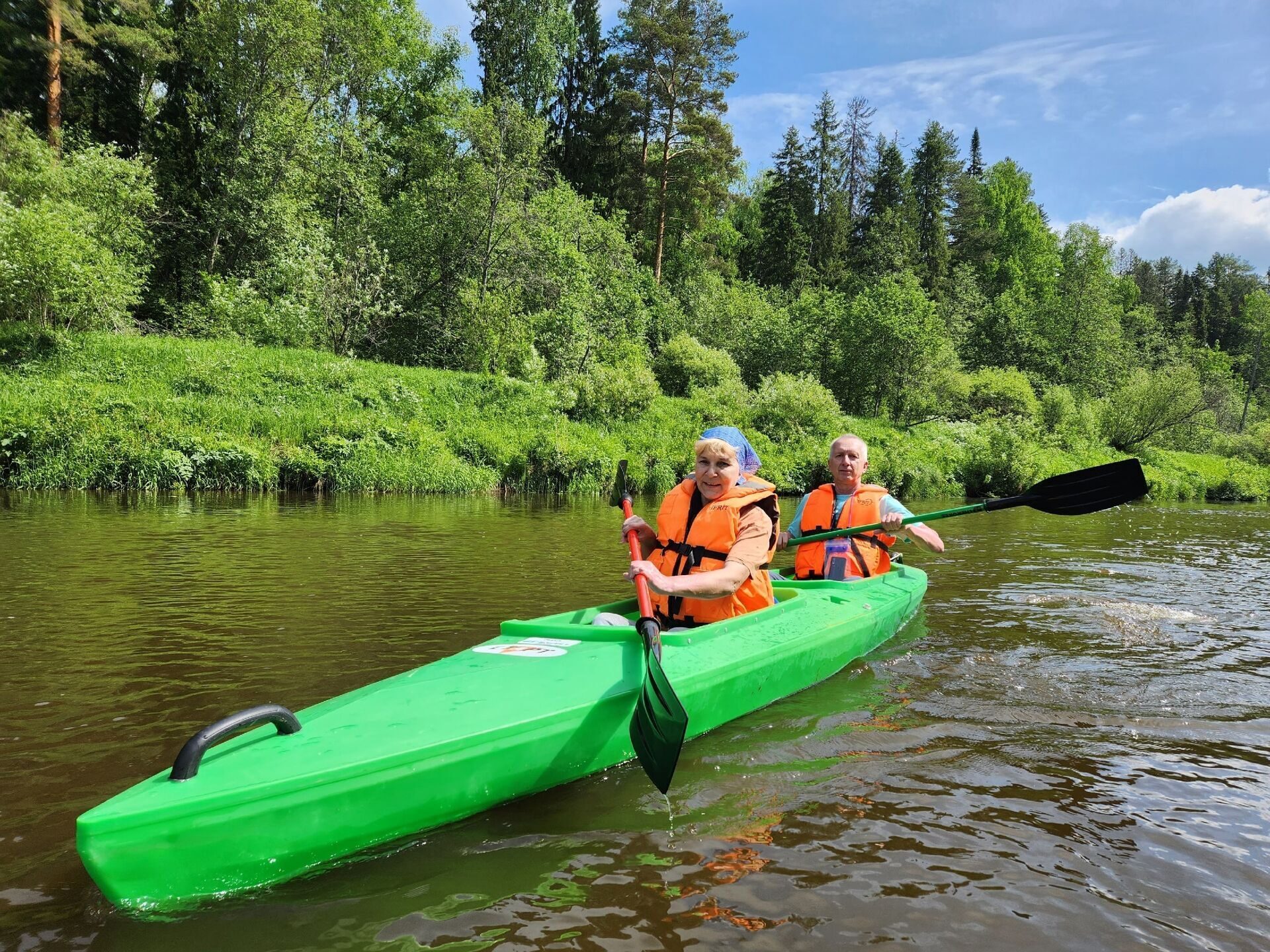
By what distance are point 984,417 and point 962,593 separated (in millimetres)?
20722

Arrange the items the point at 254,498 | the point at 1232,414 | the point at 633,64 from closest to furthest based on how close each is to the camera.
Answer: the point at 254,498 < the point at 633,64 < the point at 1232,414

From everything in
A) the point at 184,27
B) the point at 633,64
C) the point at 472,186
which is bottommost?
the point at 472,186

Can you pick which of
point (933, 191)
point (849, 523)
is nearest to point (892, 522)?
point (849, 523)

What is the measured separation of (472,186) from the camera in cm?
2098

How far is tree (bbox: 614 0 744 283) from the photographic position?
28422 mm

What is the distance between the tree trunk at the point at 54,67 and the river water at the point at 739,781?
47.1ft

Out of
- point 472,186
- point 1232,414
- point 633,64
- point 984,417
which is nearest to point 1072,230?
point 1232,414

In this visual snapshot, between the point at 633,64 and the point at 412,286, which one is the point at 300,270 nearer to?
the point at 412,286

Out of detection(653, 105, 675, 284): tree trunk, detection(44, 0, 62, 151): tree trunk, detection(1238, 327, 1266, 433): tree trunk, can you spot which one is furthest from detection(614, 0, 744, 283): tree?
detection(1238, 327, 1266, 433): tree trunk

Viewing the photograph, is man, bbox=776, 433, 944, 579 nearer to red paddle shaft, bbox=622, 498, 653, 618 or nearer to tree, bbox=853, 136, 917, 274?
red paddle shaft, bbox=622, 498, 653, 618

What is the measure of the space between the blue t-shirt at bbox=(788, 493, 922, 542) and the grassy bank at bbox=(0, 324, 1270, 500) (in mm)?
9604

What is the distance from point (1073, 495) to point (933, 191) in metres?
39.8

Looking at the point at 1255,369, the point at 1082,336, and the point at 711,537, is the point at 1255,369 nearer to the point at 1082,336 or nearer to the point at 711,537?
the point at 1082,336

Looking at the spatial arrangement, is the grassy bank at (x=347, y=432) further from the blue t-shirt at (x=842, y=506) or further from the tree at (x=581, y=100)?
the tree at (x=581, y=100)
